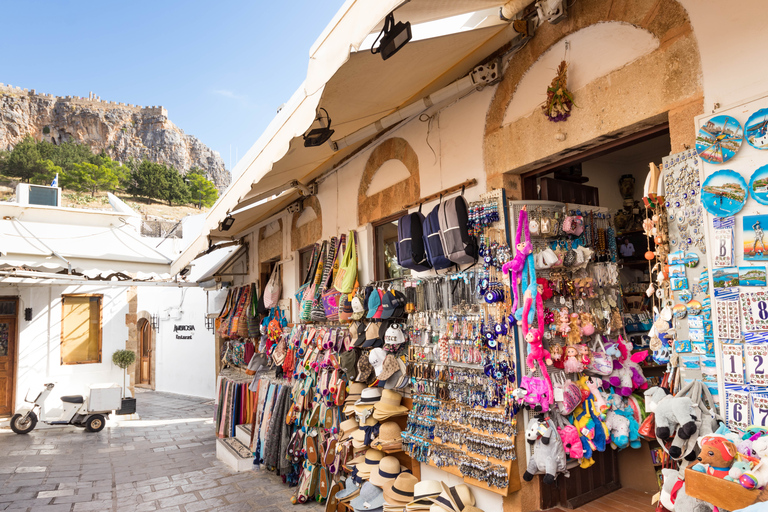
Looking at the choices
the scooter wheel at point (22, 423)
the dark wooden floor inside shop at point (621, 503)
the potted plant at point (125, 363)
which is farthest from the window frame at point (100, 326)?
the dark wooden floor inside shop at point (621, 503)

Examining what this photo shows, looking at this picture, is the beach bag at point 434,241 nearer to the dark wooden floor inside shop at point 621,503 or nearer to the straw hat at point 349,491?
the dark wooden floor inside shop at point 621,503

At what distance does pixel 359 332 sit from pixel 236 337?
4.81 metres

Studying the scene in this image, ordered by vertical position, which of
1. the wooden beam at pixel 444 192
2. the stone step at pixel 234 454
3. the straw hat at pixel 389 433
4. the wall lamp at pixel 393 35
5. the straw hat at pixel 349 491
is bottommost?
the stone step at pixel 234 454

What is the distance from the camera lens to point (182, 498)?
17.9 ft

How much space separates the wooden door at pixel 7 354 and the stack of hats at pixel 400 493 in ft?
34.4

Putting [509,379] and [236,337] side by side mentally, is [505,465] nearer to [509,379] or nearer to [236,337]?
[509,379]

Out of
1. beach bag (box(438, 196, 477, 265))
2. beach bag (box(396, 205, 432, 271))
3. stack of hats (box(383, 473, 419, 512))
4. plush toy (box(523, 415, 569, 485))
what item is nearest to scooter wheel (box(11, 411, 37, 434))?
stack of hats (box(383, 473, 419, 512))

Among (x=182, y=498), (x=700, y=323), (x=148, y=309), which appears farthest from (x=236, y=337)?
(x=148, y=309)

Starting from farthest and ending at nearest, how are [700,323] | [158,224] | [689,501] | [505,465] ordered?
[158,224] < [505,465] < [700,323] < [689,501]

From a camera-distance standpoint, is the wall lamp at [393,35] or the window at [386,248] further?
the window at [386,248]

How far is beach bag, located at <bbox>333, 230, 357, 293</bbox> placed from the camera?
5.03m

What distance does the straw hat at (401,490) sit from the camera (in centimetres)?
375

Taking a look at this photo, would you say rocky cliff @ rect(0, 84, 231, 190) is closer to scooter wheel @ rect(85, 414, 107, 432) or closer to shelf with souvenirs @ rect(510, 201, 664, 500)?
scooter wheel @ rect(85, 414, 107, 432)

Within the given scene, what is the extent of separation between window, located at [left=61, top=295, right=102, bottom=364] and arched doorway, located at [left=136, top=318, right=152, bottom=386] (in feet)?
21.7
